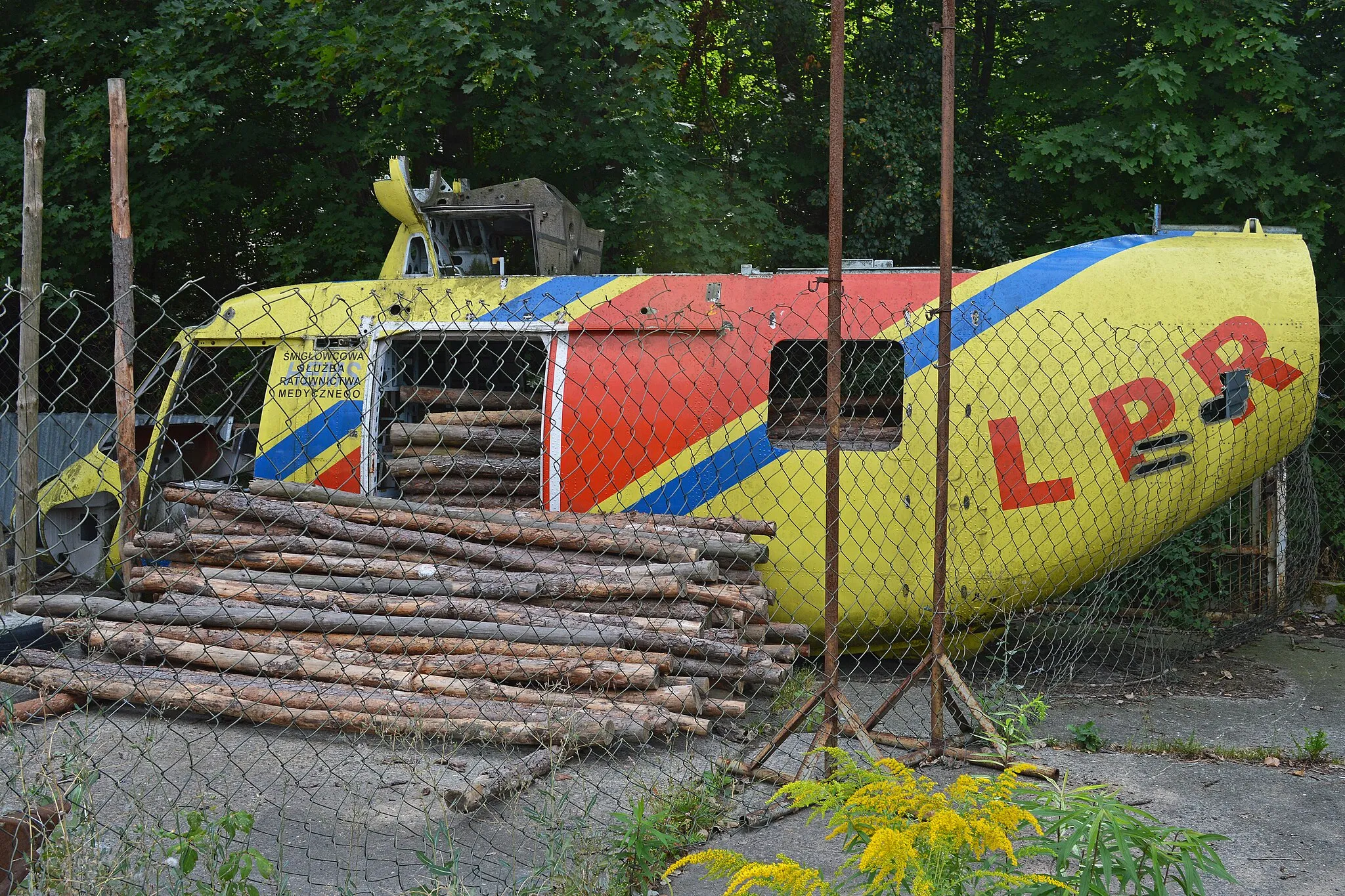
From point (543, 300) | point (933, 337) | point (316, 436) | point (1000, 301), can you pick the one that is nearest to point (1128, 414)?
point (1000, 301)

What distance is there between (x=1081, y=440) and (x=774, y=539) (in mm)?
1776

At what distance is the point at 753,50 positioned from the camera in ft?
42.8

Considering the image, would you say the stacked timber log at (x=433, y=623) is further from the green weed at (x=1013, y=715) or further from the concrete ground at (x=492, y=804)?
the green weed at (x=1013, y=715)

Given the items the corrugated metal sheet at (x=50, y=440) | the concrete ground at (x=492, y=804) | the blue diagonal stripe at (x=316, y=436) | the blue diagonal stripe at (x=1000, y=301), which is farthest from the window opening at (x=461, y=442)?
the corrugated metal sheet at (x=50, y=440)

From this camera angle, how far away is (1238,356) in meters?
6.09

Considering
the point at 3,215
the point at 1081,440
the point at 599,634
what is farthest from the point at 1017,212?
the point at 3,215

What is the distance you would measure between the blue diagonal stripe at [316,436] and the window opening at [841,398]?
2.63 m

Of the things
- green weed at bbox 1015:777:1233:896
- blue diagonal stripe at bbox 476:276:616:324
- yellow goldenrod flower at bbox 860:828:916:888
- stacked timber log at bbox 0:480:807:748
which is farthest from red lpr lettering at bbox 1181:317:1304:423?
yellow goldenrod flower at bbox 860:828:916:888

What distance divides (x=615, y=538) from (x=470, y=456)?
1.81m

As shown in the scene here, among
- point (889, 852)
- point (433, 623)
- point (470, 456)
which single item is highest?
point (470, 456)

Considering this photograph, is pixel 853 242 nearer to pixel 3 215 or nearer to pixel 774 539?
pixel 774 539

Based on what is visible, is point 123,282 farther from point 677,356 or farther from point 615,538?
point 615,538

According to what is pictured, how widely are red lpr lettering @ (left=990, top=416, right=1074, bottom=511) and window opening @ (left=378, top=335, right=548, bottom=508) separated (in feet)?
8.81

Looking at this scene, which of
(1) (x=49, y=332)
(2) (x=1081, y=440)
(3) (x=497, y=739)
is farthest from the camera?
(1) (x=49, y=332)
